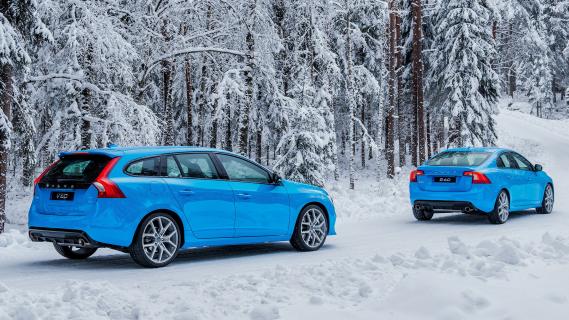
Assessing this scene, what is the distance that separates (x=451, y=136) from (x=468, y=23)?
5.97 m

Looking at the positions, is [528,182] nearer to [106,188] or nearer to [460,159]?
[460,159]

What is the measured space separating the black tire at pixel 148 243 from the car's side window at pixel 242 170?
1238mm

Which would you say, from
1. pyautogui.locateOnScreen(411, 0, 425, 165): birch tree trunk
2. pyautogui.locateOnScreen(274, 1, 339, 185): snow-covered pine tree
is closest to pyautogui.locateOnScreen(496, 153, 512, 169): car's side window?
pyautogui.locateOnScreen(274, 1, 339, 185): snow-covered pine tree

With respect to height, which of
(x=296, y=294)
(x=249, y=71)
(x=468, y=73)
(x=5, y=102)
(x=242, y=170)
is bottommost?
(x=296, y=294)

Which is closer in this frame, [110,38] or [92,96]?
[110,38]

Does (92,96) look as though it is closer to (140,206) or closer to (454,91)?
(140,206)

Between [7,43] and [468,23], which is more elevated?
[468,23]

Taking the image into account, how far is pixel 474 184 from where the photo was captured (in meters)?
13.3

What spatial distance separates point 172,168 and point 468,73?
2709cm

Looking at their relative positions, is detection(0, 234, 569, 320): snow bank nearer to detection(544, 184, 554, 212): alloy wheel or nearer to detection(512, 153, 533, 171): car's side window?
detection(512, 153, 533, 171): car's side window

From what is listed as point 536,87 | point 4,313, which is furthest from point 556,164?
point 536,87

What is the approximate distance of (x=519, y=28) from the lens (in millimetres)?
84250

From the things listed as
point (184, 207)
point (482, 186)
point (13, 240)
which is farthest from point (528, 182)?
point (13, 240)

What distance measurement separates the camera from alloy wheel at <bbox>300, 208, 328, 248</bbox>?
403 inches
